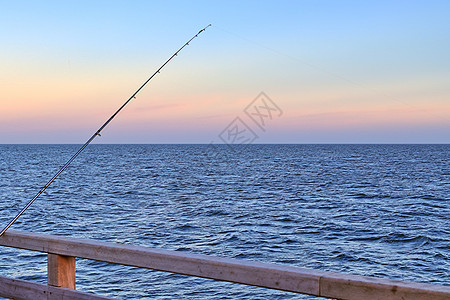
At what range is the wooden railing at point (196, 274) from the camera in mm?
2115

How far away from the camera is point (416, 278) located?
10812 mm

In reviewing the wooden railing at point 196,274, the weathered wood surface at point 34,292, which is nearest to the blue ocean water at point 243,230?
the weathered wood surface at point 34,292

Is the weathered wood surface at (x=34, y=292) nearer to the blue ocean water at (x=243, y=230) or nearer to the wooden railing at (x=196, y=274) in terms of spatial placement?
the wooden railing at (x=196, y=274)

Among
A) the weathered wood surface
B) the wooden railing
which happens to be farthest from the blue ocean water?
the wooden railing

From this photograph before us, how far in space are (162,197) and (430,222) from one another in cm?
1417

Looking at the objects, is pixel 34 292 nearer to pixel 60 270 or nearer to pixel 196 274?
pixel 60 270

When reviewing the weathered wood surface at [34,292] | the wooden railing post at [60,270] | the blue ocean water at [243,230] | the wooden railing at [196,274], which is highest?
the wooden railing at [196,274]

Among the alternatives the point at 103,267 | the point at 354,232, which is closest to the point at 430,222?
the point at 354,232

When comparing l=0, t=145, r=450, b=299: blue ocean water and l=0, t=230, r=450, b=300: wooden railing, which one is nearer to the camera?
l=0, t=230, r=450, b=300: wooden railing

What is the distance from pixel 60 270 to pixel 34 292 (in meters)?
0.25

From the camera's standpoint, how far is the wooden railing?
2115 millimetres

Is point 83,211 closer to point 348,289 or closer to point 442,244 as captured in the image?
point 442,244

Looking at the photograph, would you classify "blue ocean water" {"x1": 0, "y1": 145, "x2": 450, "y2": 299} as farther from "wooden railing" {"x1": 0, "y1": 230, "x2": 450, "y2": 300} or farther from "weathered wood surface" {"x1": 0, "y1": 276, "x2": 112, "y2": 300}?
"wooden railing" {"x1": 0, "y1": 230, "x2": 450, "y2": 300}

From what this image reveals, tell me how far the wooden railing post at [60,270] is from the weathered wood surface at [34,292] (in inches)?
1.7
